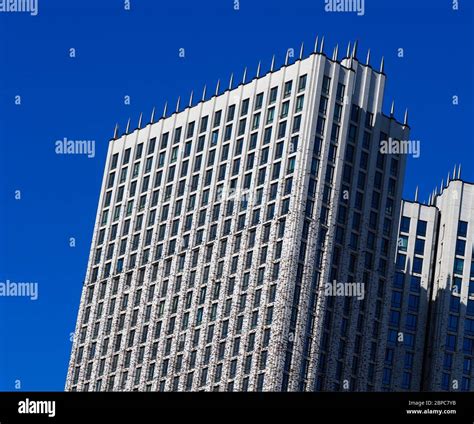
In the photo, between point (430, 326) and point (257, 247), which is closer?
point (257, 247)

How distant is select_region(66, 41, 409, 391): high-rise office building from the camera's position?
16388 centimetres

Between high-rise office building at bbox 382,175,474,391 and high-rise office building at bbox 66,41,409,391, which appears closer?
high-rise office building at bbox 66,41,409,391

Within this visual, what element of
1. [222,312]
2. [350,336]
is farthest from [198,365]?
[350,336]

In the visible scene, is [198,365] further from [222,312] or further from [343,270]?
[343,270]

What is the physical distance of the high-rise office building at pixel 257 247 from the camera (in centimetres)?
16388

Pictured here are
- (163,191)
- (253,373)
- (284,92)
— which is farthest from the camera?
(163,191)

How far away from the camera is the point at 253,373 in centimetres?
16000

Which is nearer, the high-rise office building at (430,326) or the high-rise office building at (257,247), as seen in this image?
the high-rise office building at (257,247)

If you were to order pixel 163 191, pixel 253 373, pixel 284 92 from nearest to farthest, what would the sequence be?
pixel 253 373, pixel 284 92, pixel 163 191

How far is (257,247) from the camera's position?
167875 millimetres

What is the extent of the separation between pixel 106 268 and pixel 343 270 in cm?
3524

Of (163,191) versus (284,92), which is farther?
(163,191)

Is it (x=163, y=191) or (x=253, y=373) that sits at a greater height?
(x=163, y=191)

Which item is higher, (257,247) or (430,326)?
(430,326)
